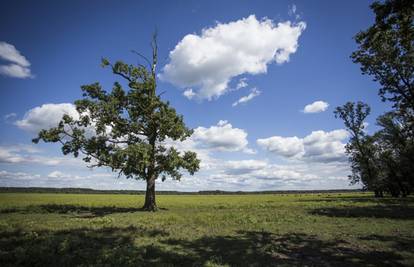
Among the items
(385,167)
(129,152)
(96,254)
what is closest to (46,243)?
(96,254)

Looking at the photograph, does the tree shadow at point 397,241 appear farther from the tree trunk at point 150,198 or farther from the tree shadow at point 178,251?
the tree trunk at point 150,198

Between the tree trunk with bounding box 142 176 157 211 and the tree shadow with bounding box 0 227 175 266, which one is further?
the tree trunk with bounding box 142 176 157 211

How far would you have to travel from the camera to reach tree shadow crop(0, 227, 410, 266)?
9953 mm

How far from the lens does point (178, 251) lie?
11.8m

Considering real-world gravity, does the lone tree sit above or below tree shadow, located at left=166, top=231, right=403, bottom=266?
above

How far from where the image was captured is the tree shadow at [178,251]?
9953mm

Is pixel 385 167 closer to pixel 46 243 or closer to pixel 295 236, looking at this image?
pixel 295 236

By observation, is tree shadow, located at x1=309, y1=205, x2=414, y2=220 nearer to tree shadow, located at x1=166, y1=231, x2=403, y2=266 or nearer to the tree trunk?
tree shadow, located at x1=166, y1=231, x2=403, y2=266

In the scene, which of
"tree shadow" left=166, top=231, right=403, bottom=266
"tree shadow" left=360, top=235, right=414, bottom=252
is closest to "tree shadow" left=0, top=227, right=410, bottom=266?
"tree shadow" left=166, top=231, right=403, bottom=266

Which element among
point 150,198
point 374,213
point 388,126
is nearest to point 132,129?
point 150,198

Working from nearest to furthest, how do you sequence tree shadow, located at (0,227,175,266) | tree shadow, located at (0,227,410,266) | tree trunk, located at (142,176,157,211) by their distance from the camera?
tree shadow, located at (0,227,175,266) → tree shadow, located at (0,227,410,266) → tree trunk, located at (142,176,157,211)

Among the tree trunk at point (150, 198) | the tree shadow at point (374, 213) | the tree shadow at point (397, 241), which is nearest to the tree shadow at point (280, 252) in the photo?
the tree shadow at point (397, 241)

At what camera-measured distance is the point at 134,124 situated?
107ft

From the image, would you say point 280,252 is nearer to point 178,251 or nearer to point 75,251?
point 178,251
